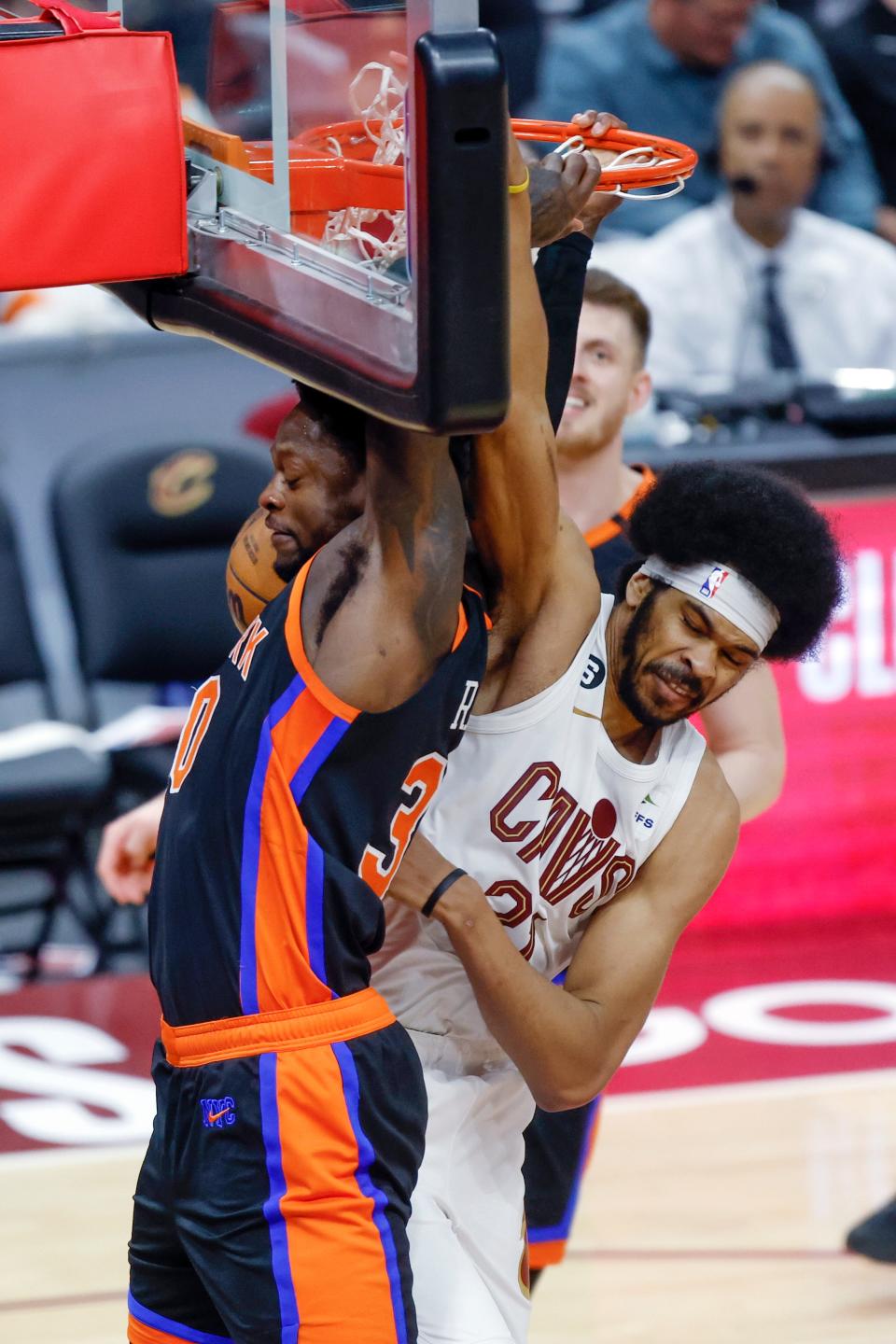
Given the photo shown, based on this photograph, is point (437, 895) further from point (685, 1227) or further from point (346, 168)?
point (685, 1227)

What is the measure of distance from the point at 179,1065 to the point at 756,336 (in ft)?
16.5

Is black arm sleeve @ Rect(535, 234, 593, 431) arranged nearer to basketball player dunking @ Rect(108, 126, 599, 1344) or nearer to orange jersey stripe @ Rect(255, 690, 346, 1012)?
basketball player dunking @ Rect(108, 126, 599, 1344)

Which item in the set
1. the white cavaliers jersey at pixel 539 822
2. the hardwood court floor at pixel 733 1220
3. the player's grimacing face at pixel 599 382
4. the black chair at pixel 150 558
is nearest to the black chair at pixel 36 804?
the black chair at pixel 150 558

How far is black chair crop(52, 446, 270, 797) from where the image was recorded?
6188 millimetres

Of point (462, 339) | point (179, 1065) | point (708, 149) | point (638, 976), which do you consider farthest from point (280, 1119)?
point (708, 149)

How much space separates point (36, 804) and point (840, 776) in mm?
2263

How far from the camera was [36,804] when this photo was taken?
222 inches

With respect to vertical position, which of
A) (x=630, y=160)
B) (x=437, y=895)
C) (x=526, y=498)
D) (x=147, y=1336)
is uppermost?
(x=630, y=160)

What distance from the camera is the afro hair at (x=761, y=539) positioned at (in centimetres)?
265

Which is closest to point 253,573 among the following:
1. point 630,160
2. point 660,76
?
point 630,160

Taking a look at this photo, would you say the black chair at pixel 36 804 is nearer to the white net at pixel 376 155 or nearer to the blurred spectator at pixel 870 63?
the white net at pixel 376 155

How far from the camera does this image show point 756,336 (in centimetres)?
693

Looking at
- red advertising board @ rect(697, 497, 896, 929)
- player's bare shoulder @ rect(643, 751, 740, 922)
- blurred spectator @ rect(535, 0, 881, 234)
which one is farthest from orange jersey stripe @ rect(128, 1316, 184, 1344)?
blurred spectator @ rect(535, 0, 881, 234)

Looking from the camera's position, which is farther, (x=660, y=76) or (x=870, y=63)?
(x=870, y=63)
